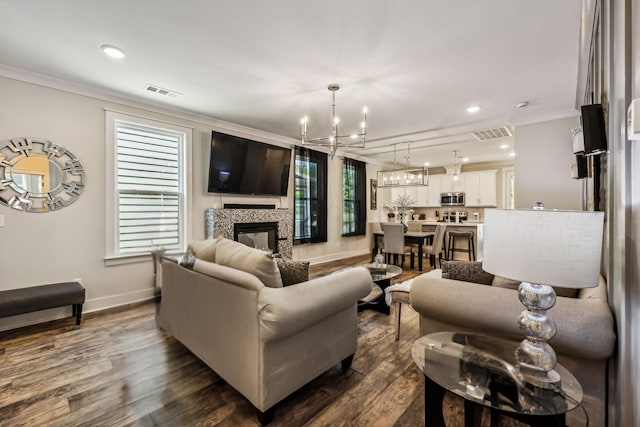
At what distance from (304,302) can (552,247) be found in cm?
118

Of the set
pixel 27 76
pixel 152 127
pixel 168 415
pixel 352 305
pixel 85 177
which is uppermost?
pixel 27 76

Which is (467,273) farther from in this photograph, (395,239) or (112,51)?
(395,239)

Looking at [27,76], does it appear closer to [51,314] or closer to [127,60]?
[127,60]

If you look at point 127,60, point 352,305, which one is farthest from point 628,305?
point 127,60

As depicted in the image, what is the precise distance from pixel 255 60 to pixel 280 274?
2.11 meters

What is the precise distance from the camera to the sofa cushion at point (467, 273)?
6.02ft

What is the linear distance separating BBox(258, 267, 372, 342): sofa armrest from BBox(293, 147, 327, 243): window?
377 centimetres

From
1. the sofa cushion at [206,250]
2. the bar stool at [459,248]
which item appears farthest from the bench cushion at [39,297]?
the bar stool at [459,248]

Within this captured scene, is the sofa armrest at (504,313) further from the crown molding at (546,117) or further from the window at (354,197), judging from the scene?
the window at (354,197)

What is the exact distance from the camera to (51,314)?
10.2 ft

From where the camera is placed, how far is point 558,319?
4.48 feet

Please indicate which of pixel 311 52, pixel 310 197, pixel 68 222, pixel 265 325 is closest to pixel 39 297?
pixel 68 222

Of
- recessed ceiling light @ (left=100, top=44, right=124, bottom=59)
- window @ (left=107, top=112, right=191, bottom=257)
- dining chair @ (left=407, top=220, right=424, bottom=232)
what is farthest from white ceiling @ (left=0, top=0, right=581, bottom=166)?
dining chair @ (left=407, top=220, right=424, bottom=232)

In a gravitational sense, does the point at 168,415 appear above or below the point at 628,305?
below
